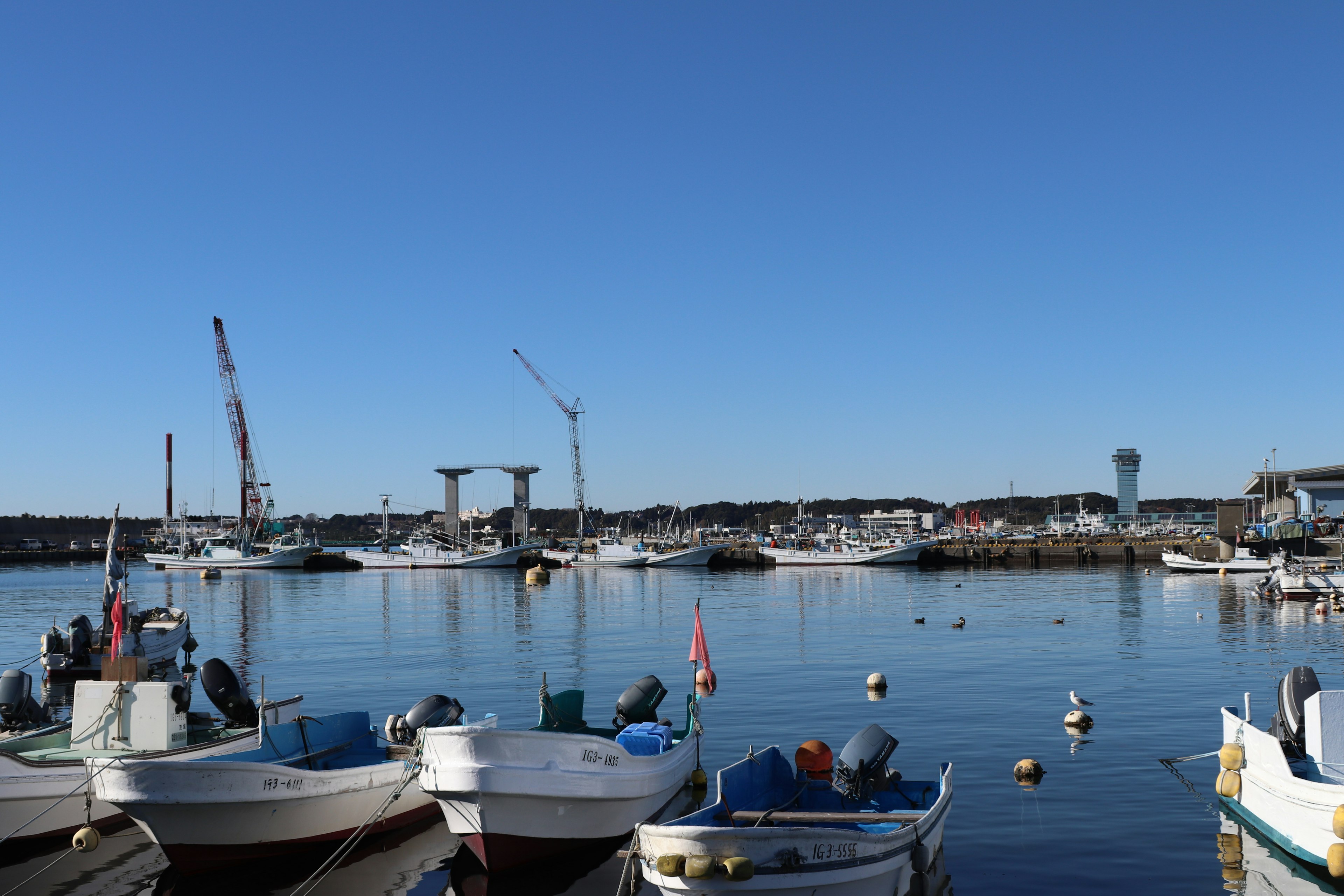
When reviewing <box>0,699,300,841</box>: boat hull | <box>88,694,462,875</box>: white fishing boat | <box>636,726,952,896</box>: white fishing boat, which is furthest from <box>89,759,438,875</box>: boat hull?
<box>636,726,952,896</box>: white fishing boat

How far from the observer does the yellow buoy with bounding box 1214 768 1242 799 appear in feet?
60.5

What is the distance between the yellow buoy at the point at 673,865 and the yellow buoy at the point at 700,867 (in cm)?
6

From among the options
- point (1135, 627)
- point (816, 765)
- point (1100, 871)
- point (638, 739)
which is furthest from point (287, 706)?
point (1135, 627)

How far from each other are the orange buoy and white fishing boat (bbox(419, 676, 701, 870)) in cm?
248

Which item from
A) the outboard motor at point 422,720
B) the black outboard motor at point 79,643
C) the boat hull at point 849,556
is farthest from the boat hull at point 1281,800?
the boat hull at point 849,556

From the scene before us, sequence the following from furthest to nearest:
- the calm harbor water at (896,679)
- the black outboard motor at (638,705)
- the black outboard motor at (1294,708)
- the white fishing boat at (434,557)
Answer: the white fishing boat at (434,557)
the black outboard motor at (638,705)
the black outboard motor at (1294,708)
the calm harbor water at (896,679)

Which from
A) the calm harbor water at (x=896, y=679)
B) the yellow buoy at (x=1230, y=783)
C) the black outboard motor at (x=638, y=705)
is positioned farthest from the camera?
the black outboard motor at (x=638, y=705)

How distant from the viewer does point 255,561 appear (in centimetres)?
16050

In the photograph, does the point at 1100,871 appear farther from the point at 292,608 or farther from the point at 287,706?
the point at 292,608

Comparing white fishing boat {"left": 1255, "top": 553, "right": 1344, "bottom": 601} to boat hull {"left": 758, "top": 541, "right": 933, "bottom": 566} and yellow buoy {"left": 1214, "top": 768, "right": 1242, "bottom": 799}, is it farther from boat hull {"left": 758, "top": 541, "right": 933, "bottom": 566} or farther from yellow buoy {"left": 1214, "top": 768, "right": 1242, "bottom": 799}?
boat hull {"left": 758, "top": 541, "right": 933, "bottom": 566}

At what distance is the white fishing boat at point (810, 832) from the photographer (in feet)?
41.3

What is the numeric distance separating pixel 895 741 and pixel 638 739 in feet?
16.3

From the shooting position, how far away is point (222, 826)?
1644 centimetres

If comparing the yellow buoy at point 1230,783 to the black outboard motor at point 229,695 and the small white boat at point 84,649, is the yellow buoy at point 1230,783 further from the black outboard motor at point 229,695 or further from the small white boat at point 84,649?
the small white boat at point 84,649
